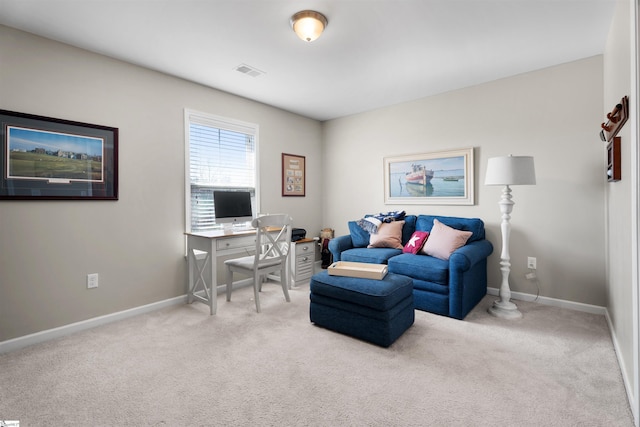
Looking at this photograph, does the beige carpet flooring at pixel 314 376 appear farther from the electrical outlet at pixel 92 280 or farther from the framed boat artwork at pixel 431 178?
the framed boat artwork at pixel 431 178

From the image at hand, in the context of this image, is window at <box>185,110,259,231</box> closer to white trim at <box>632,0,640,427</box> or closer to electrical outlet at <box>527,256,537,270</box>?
electrical outlet at <box>527,256,537,270</box>

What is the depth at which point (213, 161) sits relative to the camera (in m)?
3.78

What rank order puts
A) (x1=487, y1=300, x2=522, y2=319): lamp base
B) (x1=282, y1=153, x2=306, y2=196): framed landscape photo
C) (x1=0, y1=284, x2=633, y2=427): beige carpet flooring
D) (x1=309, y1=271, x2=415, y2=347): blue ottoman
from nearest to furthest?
(x1=0, y1=284, x2=633, y2=427): beige carpet flooring < (x1=309, y1=271, x2=415, y2=347): blue ottoman < (x1=487, y1=300, x2=522, y2=319): lamp base < (x1=282, y1=153, x2=306, y2=196): framed landscape photo

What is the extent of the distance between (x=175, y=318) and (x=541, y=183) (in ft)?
12.7

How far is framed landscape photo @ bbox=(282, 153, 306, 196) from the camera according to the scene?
4.58m

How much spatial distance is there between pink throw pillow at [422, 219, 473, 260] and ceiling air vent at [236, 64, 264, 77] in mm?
2483

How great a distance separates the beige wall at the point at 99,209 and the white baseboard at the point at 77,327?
0.14 feet

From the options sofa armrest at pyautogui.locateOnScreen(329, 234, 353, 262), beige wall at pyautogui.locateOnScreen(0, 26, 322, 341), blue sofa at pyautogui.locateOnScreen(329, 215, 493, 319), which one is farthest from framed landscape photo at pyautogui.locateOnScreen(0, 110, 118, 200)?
blue sofa at pyautogui.locateOnScreen(329, 215, 493, 319)

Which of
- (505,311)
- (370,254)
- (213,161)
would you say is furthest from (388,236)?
(213,161)

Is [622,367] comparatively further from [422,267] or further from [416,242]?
[416,242]

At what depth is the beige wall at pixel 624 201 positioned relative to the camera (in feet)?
5.31

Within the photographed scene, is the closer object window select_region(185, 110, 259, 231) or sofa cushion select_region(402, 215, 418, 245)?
window select_region(185, 110, 259, 231)

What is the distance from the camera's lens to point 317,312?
8.87 ft

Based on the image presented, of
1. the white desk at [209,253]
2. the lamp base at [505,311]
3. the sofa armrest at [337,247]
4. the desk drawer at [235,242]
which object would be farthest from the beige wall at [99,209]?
the lamp base at [505,311]
